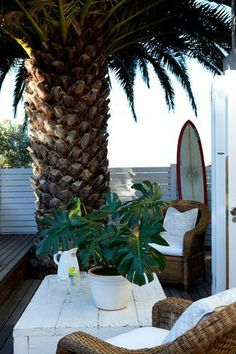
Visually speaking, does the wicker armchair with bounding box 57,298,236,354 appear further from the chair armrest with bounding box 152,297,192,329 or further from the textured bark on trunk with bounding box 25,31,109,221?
the textured bark on trunk with bounding box 25,31,109,221

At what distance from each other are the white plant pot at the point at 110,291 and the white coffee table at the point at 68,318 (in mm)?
37

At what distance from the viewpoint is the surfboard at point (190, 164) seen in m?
6.67

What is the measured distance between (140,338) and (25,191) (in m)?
5.33

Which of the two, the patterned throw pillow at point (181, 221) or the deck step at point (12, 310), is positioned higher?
the patterned throw pillow at point (181, 221)

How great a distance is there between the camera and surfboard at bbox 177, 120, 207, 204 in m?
6.67

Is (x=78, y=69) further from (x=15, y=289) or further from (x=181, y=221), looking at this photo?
(x=15, y=289)

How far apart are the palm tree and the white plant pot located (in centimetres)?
268

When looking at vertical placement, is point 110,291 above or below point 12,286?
above

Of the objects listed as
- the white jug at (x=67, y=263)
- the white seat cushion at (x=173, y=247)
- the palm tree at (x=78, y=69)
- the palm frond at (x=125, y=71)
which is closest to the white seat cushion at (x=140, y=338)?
the white jug at (x=67, y=263)

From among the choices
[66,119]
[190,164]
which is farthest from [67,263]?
[190,164]

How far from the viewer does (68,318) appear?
2.34 meters

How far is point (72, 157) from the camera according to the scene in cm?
505

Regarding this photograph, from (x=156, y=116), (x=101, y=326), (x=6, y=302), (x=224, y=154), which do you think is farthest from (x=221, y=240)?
(x=156, y=116)

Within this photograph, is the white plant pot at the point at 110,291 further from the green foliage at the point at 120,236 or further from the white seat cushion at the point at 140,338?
the white seat cushion at the point at 140,338
